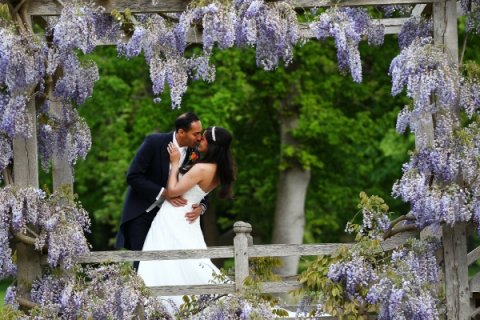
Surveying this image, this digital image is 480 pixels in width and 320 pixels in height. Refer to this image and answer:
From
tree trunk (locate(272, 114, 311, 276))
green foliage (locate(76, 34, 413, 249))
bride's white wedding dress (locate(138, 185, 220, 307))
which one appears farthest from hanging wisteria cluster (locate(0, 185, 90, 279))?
tree trunk (locate(272, 114, 311, 276))

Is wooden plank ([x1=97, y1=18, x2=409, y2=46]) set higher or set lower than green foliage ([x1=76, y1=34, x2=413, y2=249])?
lower

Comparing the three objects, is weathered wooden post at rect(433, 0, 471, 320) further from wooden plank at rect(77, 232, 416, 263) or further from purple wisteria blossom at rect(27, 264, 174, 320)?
purple wisteria blossom at rect(27, 264, 174, 320)

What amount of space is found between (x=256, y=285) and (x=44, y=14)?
284 cm

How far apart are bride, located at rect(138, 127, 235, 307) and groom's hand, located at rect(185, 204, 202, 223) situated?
37 millimetres

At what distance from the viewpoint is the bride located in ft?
35.1

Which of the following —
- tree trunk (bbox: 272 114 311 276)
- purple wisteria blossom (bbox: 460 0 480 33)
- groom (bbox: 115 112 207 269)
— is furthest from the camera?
tree trunk (bbox: 272 114 311 276)

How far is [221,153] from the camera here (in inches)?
424

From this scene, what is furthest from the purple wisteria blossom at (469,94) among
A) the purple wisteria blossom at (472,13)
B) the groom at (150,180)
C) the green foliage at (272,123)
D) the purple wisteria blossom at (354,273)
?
the green foliage at (272,123)

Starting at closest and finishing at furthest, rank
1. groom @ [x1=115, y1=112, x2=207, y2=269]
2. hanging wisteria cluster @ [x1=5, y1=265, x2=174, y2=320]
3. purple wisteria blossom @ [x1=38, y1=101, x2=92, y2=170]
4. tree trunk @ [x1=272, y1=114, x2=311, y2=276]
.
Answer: hanging wisteria cluster @ [x1=5, y1=265, x2=174, y2=320], purple wisteria blossom @ [x1=38, y1=101, x2=92, y2=170], groom @ [x1=115, y1=112, x2=207, y2=269], tree trunk @ [x1=272, y1=114, x2=311, y2=276]

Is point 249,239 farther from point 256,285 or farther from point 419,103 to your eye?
point 419,103

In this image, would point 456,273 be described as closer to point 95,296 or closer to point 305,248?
point 305,248

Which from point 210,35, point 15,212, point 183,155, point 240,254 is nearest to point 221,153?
point 183,155

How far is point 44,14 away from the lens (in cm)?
986

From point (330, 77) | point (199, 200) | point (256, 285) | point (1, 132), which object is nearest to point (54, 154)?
point (1, 132)
